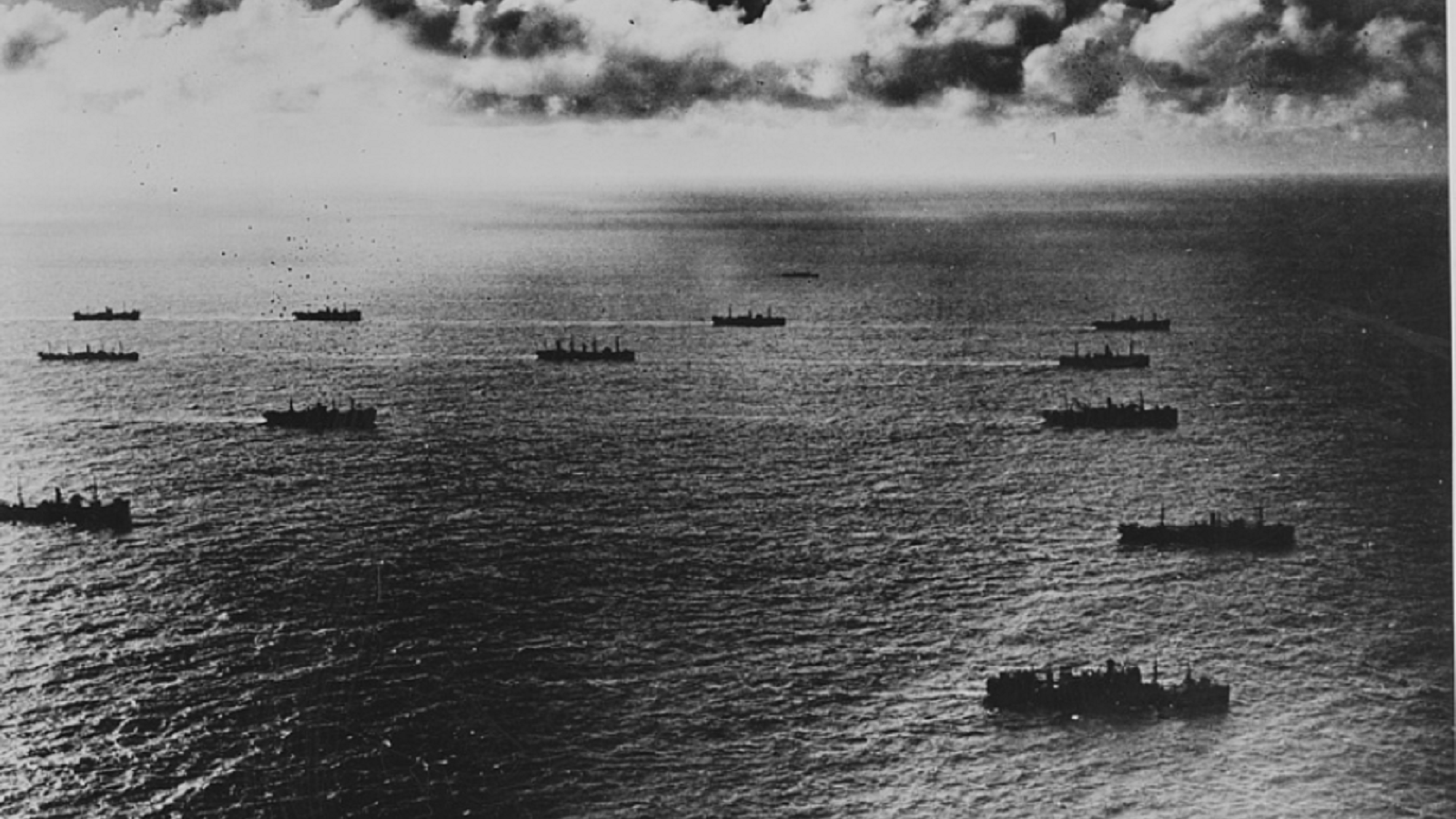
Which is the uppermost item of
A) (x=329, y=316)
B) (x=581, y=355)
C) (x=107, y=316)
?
(x=107, y=316)

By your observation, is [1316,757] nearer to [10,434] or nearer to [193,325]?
[10,434]

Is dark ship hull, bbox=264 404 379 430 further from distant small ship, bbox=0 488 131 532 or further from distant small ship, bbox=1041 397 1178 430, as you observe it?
distant small ship, bbox=1041 397 1178 430

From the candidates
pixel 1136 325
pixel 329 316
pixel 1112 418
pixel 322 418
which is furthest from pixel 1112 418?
pixel 329 316

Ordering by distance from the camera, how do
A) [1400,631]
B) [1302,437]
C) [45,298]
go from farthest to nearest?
[45,298] < [1302,437] < [1400,631]

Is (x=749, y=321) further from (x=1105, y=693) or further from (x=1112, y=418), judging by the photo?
(x=1105, y=693)

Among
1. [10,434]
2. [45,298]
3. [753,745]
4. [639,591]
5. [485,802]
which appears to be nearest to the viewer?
[485,802]

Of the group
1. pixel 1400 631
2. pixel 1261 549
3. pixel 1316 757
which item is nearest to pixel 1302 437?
pixel 1261 549
